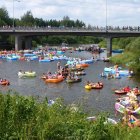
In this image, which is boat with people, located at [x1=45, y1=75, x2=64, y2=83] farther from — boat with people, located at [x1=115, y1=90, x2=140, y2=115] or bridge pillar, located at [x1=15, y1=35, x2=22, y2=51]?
bridge pillar, located at [x1=15, y1=35, x2=22, y2=51]

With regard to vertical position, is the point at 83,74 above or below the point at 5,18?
below

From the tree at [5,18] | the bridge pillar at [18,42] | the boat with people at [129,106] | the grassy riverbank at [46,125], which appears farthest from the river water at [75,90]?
the tree at [5,18]

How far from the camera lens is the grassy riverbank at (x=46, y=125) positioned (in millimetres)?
18156

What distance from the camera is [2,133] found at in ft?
61.0

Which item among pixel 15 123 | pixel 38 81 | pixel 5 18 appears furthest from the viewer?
pixel 5 18

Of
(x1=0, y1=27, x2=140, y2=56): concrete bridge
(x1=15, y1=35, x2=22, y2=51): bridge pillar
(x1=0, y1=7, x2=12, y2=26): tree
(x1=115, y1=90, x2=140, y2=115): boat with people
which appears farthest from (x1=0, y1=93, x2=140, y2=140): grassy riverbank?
(x1=0, y1=7, x2=12, y2=26): tree

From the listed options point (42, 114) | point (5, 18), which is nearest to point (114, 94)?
point (42, 114)

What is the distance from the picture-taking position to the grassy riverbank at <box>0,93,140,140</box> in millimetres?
18156

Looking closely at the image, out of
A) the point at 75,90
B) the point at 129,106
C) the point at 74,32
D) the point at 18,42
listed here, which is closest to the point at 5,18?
the point at 18,42

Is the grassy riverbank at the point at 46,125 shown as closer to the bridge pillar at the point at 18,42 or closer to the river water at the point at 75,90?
the river water at the point at 75,90

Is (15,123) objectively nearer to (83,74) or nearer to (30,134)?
(30,134)

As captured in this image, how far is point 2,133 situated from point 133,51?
3113 inches

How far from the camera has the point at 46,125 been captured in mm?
18578

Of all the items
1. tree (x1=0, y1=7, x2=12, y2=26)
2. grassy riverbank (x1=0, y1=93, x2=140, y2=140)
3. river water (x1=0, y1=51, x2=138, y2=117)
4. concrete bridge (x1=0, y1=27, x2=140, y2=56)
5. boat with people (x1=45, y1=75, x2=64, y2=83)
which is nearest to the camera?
grassy riverbank (x1=0, y1=93, x2=140, y2=140)
